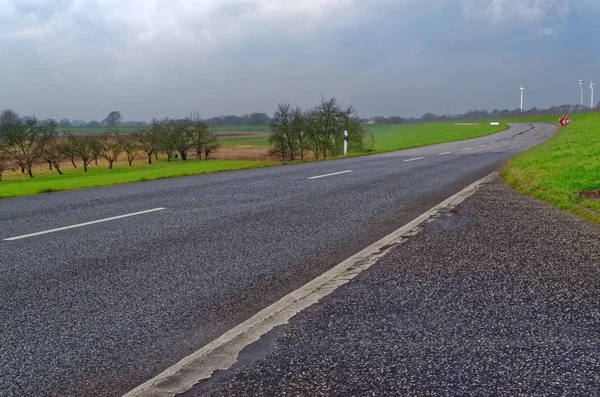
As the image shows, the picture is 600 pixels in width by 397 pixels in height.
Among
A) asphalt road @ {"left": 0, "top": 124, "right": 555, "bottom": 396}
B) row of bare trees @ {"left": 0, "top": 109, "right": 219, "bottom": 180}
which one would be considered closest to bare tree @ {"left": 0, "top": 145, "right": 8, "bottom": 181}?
row of bare trees @ {"left": 0, "top": 109, "right": 219, "bottom": 180}

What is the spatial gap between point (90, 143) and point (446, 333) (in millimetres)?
61368

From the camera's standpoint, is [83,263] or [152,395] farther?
[83,263]

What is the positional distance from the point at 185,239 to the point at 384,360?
154 inches

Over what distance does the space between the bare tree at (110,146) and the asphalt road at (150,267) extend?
52195mm

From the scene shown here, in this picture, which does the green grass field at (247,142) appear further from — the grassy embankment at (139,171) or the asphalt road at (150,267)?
the asphalt road at (150,267)

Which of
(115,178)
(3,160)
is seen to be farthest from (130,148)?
(115,178)

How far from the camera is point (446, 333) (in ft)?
10.8

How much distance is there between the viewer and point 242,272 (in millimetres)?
4883

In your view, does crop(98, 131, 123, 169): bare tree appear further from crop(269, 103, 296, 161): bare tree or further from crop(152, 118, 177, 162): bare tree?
crop(269, 103, 296, 161): bare tree

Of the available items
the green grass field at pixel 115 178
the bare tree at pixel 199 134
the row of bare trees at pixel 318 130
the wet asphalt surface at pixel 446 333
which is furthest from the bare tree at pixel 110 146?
the wet asphalt surface at pixel 446 333

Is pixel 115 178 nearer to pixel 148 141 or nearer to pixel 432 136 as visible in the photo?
pixel 148 141

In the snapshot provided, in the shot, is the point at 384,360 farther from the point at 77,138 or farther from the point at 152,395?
the point at 77,138

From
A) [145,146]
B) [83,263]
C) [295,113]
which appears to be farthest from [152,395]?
[145,146]

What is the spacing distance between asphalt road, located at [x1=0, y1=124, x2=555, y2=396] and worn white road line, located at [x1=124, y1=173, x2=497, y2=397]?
115 millimetres
